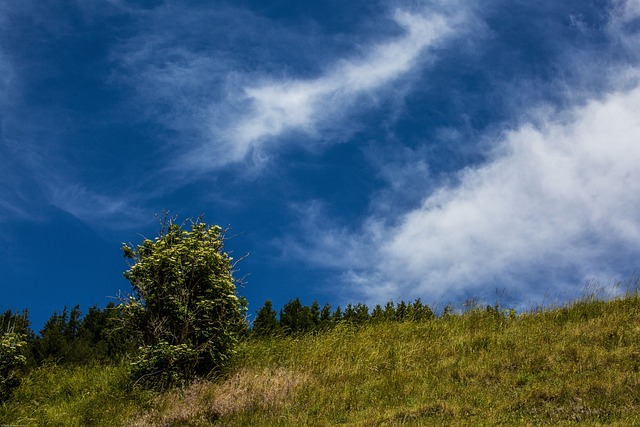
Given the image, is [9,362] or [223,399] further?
[9,362]

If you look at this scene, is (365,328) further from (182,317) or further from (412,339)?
(182,317)

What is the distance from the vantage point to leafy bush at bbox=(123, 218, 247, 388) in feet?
50.0

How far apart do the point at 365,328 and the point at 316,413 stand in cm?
610

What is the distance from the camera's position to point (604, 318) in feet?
51.4

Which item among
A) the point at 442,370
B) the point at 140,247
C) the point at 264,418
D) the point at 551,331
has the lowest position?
the point at 264,418

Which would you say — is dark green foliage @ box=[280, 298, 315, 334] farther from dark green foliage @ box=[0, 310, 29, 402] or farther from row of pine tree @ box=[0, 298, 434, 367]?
dark green foliage @ box=[0, 310, 29, 402]

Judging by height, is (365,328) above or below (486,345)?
above

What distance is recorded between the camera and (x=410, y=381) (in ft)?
43.6

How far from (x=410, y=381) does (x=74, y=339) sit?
20577 mm

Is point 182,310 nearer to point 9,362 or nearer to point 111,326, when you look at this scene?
point 9,362

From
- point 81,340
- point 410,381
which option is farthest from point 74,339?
point 410,381

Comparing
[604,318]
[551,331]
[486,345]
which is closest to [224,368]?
[486,345]

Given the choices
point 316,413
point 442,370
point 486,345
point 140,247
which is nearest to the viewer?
point 316,413

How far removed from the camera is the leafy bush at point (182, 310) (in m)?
15.2
